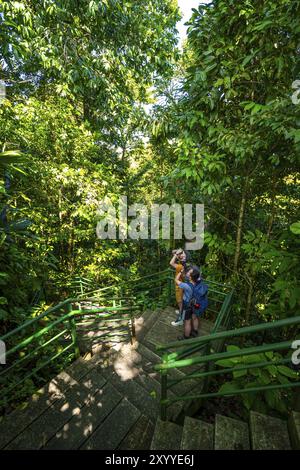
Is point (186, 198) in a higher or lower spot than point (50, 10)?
lower

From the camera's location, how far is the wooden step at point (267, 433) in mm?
2070

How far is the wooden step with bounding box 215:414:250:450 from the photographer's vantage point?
2.16 m

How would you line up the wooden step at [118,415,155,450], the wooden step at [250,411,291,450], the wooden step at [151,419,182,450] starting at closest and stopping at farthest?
the wooden step at [250,411,291,450] < the wooden step at [151,419,182,450] < the wooden step at [118,415,155,450]

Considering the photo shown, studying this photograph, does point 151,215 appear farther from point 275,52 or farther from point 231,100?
point 275,52

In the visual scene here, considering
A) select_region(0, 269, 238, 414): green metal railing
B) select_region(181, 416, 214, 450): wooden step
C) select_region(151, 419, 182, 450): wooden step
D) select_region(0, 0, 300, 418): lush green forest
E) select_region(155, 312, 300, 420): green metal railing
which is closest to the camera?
select_region(155, 312, 300, 420): green metal railing

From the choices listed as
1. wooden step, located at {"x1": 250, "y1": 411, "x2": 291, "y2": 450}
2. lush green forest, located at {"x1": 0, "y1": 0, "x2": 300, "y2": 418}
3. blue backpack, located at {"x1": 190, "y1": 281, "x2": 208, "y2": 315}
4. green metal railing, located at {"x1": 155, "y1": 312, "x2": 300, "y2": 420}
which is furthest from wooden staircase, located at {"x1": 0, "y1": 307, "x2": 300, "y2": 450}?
lush green forest, located at {"x1": 0, "y1": 0, "x2": 300, "y2": 418}

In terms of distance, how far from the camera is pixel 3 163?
2975 mm

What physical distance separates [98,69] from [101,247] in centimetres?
503

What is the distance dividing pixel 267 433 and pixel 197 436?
0.67 m

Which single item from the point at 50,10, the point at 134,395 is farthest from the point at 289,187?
the point at 50,10

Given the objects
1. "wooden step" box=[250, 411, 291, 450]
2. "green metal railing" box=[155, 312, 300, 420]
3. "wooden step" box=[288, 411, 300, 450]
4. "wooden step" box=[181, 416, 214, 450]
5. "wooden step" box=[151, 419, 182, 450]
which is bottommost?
"wooden step" box=[151, 419, 182, 450]

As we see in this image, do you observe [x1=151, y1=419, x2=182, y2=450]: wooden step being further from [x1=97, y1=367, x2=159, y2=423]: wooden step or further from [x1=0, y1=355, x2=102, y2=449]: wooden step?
[x1=0, y1=355, x2=102, y2=449]: wooden step

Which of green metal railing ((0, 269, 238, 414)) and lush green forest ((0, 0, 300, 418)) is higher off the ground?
lush green forest ((0, 0, 300, 418))

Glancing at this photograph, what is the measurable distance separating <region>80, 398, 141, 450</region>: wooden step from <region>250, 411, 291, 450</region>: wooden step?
1487 millimetres
